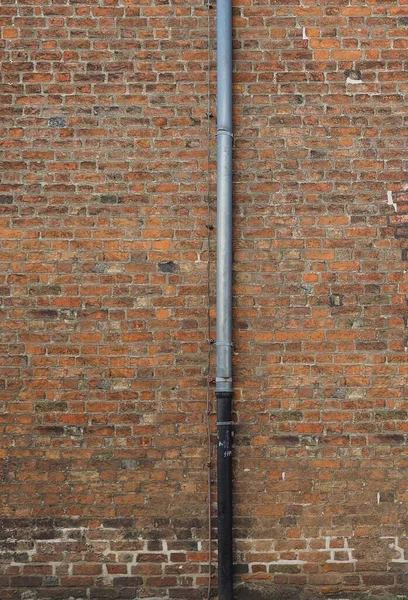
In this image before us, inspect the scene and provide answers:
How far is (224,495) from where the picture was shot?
12.9 feet

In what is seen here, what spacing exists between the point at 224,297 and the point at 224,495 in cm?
121

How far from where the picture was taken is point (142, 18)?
4180 millimetres

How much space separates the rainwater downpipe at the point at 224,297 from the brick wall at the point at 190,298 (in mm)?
102

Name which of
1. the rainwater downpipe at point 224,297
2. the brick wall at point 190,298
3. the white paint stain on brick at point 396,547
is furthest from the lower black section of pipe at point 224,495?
the white paint stain on brick at point 396,547

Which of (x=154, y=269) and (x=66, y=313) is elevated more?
(x=154, y=269)

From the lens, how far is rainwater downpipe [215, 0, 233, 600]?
12.8 feet

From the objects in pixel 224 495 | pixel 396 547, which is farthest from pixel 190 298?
pixel 396 547

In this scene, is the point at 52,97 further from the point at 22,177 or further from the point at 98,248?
the point at 98,248

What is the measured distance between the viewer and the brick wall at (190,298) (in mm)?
4008

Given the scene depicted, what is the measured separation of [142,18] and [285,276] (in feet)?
6.29

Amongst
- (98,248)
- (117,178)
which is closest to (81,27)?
(117,178)

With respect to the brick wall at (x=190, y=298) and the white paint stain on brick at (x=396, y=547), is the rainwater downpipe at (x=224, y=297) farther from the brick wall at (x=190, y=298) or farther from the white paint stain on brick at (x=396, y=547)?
the white paint stain on brick at (x=396, y=547)

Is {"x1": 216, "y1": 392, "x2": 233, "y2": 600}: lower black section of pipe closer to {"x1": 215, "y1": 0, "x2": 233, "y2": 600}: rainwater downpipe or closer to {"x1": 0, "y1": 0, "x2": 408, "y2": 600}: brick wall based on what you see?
{"x1": 215, "y1": 0, "x2": 233, "y2": 600}: rainwater downpipe

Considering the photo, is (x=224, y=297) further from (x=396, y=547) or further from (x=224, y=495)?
(x=396, y=547)
